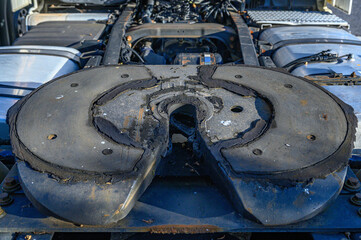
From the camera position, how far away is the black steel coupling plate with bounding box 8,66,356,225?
1482 millimetres

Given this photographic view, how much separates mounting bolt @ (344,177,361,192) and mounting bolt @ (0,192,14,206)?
1.37 m

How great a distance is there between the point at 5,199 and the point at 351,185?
1.41 meters

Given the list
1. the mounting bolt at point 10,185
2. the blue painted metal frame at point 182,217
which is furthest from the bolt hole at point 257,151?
the mounting bolt at point 10,185

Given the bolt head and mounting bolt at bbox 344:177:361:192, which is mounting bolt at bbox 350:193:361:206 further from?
the bolt head

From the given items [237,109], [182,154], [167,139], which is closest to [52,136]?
[167,139]

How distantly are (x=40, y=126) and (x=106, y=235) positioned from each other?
1.92 feet

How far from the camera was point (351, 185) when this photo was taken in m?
1.66

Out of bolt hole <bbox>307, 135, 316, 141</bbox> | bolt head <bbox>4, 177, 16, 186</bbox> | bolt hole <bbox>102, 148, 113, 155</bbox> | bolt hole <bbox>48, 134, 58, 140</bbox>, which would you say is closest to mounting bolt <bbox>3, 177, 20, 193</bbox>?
bolt head <bbox>4, 177, 16, 186</bbox>

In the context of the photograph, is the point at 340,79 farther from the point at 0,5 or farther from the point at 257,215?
the point at 0,5

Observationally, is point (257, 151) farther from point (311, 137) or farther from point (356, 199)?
point (356, 199)

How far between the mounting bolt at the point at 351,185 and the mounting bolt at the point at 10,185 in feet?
4.50

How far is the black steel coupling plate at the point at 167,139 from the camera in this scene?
148 cm

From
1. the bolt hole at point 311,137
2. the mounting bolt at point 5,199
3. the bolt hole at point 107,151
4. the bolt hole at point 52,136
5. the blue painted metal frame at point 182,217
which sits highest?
the bolt hole at point 311,137

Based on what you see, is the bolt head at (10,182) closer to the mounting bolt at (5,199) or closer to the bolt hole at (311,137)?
the mounting bolt at (5,199)
